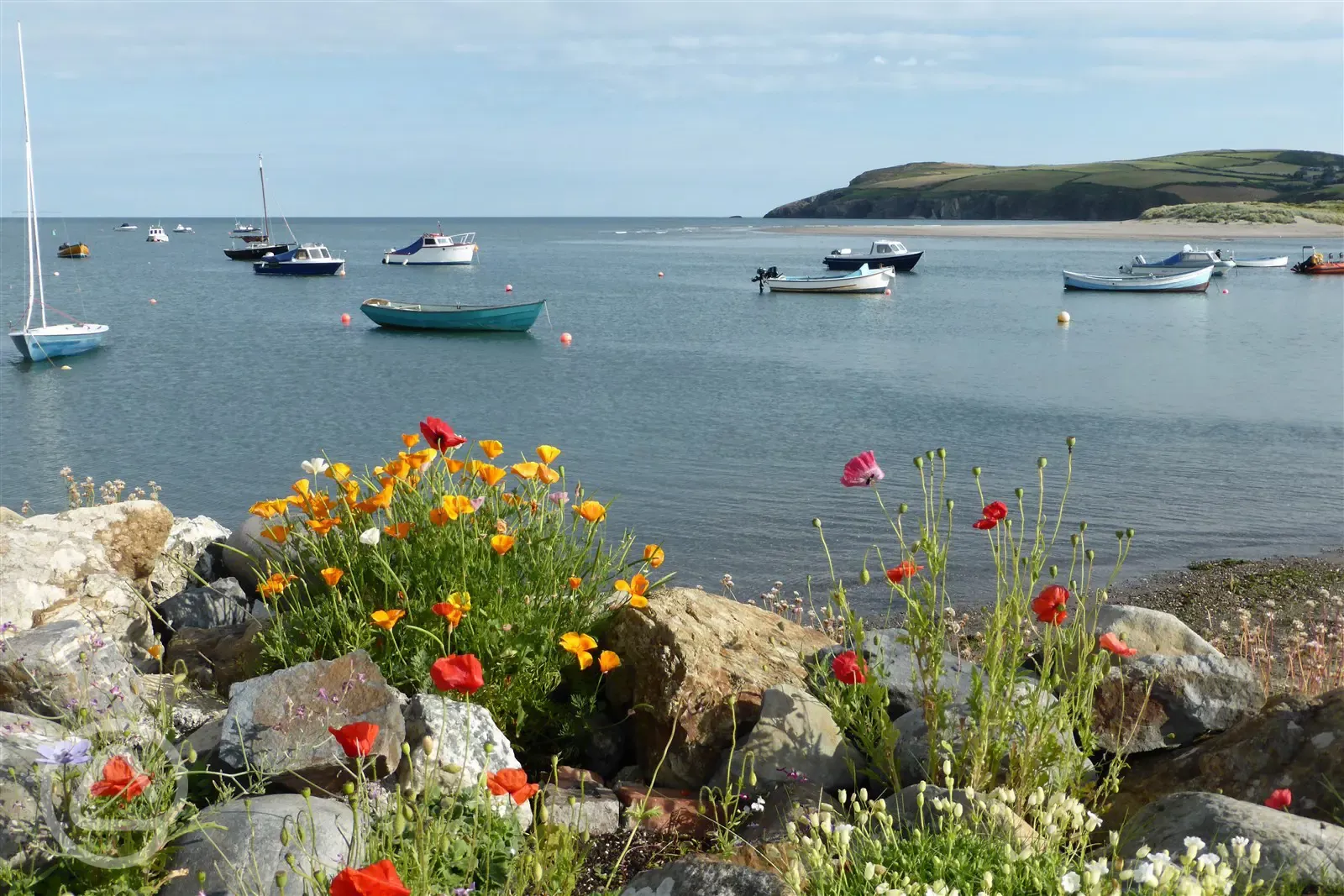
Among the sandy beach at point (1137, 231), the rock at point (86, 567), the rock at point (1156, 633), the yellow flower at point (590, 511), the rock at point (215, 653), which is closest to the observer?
the yellow flower at point (590, 511)

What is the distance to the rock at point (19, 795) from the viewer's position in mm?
3457

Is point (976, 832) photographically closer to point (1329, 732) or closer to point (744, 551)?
point (1329, 732)

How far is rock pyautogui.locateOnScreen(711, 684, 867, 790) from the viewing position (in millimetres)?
4461

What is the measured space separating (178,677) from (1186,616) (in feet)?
31.9

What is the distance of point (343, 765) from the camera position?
375cm

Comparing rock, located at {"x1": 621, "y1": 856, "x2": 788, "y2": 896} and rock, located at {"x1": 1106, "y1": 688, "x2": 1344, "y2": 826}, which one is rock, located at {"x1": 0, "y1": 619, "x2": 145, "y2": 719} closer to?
rock, located at {"x1": 621, "y1": 856, "x2": 788, "y2": 896}

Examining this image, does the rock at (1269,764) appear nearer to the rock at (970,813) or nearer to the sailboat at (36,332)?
the rock at (970,813)

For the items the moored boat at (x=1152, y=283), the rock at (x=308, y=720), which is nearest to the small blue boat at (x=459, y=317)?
the moored boat at (x=1152, y=283)

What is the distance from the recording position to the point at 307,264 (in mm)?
67000

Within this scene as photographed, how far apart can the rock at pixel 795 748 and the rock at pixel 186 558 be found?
397 cm

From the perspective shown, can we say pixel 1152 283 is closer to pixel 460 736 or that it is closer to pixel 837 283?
pixel 837 283

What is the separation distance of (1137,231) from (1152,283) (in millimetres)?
66647

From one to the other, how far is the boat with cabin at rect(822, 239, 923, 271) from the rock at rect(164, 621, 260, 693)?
2425 inches

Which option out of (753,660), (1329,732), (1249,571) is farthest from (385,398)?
(1329,732)
